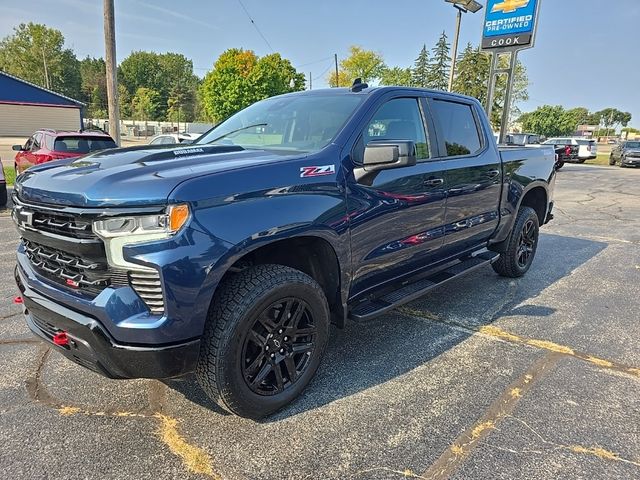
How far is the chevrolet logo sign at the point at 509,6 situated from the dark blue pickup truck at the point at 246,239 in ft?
41.1

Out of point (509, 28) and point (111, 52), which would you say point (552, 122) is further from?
point (111, 52)

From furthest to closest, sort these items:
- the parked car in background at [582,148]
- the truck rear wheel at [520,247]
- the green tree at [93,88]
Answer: the green tree at [93,88]
the parked car in background at [582,148]
the truck rear wheel at [520,247]

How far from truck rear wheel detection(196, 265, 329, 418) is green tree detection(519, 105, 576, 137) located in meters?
91.7

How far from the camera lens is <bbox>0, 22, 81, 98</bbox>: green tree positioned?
3083 inches

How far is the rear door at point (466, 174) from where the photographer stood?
3906mm

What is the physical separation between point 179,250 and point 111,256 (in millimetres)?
337

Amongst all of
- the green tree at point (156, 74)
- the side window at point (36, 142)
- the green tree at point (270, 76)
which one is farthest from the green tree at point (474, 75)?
the green tree at point (156, 74)

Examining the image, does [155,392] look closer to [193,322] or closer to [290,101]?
[193,322]

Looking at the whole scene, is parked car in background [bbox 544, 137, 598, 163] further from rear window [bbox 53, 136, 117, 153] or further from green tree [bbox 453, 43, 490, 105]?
rear window [bbox 53, 136, 117, 153]

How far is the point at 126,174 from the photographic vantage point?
229 centimetres

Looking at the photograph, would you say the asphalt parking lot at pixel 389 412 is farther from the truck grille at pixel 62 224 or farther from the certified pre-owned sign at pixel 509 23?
the certified pre-owned sign at pixel 509 23

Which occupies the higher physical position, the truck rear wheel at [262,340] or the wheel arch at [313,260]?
the wheel arch at [313,260]

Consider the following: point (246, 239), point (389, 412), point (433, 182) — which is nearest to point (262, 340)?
point (246, 239)

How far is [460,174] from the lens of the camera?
3957 millimetres
